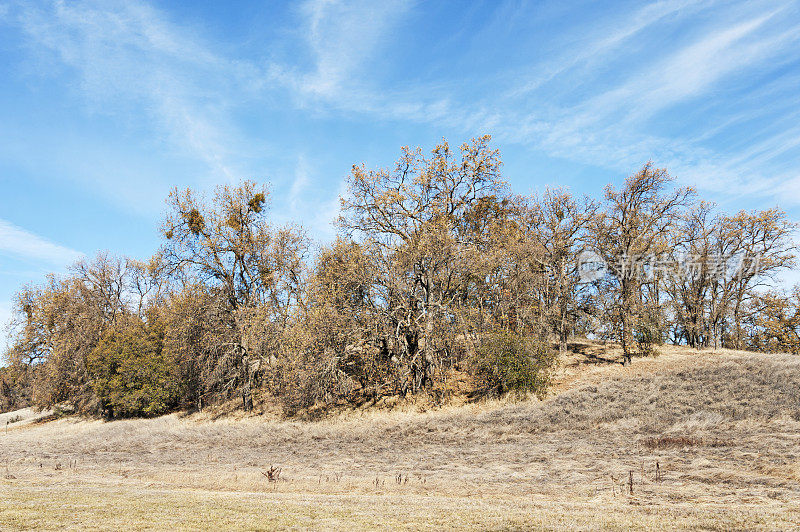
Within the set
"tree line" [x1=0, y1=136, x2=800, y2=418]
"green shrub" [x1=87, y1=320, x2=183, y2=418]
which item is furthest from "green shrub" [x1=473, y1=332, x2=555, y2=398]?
"green shrub" [x1=87, y1=320, x2=183, y2=418]

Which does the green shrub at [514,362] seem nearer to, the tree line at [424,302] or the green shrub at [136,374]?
the tree line at [424,302]

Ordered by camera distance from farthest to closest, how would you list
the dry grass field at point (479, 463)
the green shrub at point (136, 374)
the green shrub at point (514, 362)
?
the green shrub at point (136, 374), the green shrub at point (514, 362), the dry grass field at point (479, 463)

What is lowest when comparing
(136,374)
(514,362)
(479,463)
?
(479,463)

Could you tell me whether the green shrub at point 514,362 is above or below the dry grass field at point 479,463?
above

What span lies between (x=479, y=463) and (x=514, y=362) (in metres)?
12.2

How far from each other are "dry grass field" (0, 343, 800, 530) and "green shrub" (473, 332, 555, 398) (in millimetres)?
1356

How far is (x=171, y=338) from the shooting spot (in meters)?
41.0

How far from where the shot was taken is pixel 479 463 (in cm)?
1995

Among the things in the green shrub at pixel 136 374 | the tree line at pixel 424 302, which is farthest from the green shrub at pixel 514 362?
the green shrub at pixel 136 374

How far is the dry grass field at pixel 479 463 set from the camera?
11.7 metres

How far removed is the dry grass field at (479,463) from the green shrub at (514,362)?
136 cm

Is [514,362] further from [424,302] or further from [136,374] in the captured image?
[136,374]

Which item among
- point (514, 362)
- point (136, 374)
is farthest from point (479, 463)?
point (136, 374)

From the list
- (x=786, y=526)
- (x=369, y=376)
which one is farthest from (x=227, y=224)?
(x=786, y=526)
